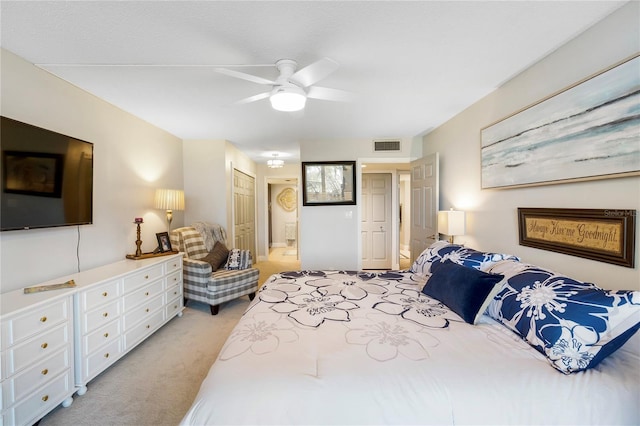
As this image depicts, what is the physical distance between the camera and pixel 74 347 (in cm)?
184

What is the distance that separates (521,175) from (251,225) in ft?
16.3

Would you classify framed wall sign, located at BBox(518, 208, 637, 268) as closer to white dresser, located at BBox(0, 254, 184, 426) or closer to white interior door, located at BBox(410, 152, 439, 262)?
white interior door, located at BBox(410, 152, 439, 262)

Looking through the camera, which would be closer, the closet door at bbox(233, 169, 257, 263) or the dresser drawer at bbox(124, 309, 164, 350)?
the dresser drawer at bbox(124, 309, 164, 350)

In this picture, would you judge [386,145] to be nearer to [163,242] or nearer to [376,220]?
[376,220]

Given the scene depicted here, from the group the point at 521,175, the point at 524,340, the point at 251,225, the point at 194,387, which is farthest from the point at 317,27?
the point at 251,225

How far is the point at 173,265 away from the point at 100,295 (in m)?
1.03

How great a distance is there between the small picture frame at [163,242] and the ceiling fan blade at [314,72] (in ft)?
8.71

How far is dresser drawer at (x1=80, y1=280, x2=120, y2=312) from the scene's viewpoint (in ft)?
6.22

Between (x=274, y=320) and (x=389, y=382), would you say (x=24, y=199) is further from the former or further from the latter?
(x=389, y=382)

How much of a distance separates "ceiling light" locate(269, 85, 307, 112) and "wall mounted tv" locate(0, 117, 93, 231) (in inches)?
67.7

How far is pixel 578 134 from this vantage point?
5.34 ft

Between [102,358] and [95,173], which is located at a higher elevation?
[95,173]

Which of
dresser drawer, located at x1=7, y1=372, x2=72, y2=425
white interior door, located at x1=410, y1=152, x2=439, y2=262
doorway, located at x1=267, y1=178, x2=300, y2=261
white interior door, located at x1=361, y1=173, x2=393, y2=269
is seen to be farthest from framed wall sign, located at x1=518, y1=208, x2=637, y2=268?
doorway, located at x1=267, y1=178, x2=300, y2=261

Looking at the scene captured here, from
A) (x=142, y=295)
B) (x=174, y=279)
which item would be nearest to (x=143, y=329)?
(x=142, y=295)
